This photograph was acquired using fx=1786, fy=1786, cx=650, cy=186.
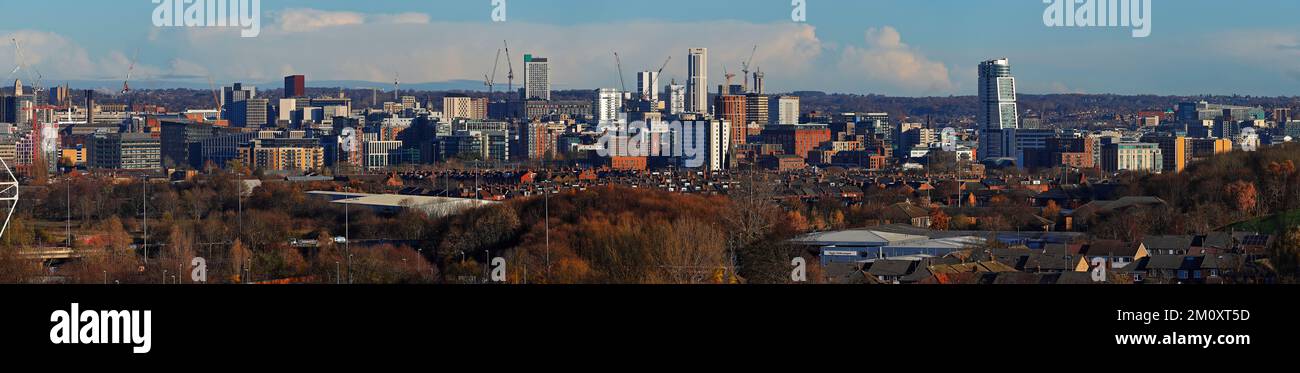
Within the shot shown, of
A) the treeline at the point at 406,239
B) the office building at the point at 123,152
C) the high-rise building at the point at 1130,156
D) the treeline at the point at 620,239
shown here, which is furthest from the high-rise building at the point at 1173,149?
the treeline at the point at 620,239

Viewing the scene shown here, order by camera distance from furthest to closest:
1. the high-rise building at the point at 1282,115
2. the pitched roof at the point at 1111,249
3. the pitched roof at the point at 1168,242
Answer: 1. the high-rise building at the point at 1282,115
2. the pitched roof at the point at 1168,242
3. the pitched roof at the point at 1111,249

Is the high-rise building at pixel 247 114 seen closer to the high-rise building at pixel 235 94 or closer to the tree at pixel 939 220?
the high-rise building at pixel 235 94

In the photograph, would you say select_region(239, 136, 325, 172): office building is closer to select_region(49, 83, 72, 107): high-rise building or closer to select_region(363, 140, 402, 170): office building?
select_region(363, 140, 402, 170): office building

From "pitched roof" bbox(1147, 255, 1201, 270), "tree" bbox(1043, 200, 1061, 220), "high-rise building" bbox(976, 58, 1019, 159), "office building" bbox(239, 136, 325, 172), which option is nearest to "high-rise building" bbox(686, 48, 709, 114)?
"high-rise building" bbox(976, 58, 1019, 159)

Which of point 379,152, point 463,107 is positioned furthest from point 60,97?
point 463,107
